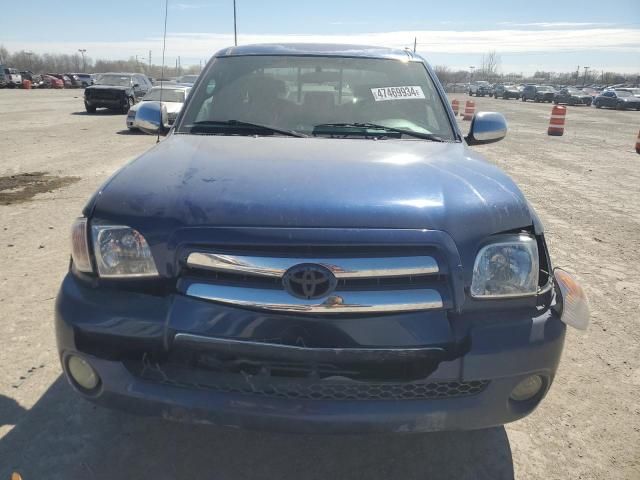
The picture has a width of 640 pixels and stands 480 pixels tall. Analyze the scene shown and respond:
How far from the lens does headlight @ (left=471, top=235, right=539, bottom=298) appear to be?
195 centimetres

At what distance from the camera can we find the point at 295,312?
6.03 ft

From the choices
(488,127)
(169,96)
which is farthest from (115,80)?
(488,127)

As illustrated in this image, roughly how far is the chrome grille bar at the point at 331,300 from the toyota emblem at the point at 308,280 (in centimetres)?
2

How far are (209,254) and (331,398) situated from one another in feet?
2.22

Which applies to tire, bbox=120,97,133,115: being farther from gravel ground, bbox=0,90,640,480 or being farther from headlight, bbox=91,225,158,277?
headlight, bbox=91,225,158,277

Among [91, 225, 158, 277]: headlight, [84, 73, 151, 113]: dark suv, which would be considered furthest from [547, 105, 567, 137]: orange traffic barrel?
[91, 225, 158, 277]: headlight

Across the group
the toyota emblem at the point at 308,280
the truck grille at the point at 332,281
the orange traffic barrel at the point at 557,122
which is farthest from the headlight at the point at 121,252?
the orange traffic barrel at the point at 557,122

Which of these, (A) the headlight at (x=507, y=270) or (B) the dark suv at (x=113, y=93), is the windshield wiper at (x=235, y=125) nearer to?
(A) the headlight at (x=507, y=270)

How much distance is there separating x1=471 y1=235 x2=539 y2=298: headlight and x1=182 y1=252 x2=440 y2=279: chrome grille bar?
217 millimetres

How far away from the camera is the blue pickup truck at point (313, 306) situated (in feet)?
6.03

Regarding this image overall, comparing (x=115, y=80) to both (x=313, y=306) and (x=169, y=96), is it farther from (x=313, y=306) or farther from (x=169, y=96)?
(x=313, y=306)

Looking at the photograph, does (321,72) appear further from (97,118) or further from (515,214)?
(97,118)

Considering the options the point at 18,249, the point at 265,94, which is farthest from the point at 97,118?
the point at 265,94

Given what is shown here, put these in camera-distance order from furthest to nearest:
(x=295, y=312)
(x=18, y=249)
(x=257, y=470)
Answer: (x=18, y=249), (x=257, y=470), (x=295, y=312)
